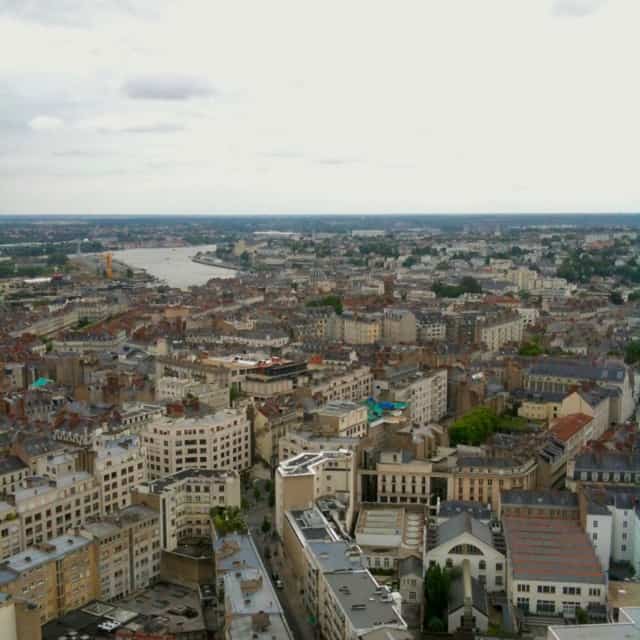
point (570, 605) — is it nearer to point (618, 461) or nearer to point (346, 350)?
point (618, 461)

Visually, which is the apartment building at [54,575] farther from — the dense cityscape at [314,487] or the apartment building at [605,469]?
the apartment building at [605,469]

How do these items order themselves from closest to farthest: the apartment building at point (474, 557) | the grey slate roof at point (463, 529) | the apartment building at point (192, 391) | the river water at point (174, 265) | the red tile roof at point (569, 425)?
the apartment building at point (474, 557)
the grey slate roof at point (463, 529)
the red tile roof at point (569, 425)
the apartment building at point (192, 391)
the river water at point (174, 265)

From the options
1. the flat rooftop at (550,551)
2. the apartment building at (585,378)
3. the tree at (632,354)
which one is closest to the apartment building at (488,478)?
the flat rooftop at (550,551)

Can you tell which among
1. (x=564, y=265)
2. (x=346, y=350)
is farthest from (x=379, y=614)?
(x=564, y=265)

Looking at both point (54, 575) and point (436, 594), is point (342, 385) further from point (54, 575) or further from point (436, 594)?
point (54, 575)

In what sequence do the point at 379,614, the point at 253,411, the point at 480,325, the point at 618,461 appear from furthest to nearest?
1. the point at 480,325
2. the point at 253,411
3. the point at 618,461
4. the point at 379,614

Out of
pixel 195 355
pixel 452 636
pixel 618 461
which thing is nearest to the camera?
pixel 452 636

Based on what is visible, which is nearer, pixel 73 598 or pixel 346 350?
pixel 73 598

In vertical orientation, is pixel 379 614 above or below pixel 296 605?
above

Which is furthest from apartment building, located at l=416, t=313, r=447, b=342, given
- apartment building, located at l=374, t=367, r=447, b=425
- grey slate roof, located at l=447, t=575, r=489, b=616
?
grey slate roof, located at l=447, t=575, r=489, b=616
